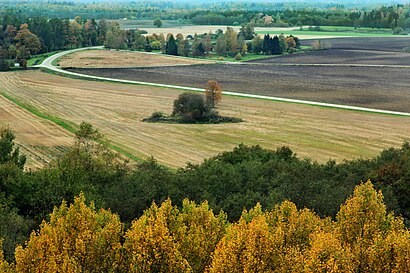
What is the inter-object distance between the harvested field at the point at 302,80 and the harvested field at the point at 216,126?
875 centimetres

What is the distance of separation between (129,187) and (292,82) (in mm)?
75549

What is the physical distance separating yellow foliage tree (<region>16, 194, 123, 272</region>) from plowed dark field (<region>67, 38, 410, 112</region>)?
2515 inches

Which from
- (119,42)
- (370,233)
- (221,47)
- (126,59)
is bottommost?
(126,59)

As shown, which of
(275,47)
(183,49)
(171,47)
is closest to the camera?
(183,49)

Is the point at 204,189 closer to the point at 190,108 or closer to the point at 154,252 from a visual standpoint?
the point at 154,252

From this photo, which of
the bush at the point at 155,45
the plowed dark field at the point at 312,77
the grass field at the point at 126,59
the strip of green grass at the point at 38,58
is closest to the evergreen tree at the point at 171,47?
the grass field at the point at 126,59

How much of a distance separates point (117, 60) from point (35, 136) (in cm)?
7833

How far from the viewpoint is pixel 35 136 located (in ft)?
219

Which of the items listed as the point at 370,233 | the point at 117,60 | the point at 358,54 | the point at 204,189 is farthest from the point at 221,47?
the point at 370,233

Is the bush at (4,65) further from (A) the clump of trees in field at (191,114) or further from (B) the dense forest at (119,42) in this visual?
(A) the clump of trees in field at (191,114)

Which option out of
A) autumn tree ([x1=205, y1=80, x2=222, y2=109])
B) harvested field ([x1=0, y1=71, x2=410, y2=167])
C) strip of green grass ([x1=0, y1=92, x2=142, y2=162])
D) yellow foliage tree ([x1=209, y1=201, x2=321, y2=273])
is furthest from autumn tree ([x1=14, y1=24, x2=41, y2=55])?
yellow foliage tree ([x1=209, y1=201, x2=321, y2=273])

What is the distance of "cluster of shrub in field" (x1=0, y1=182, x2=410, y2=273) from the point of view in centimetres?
2283

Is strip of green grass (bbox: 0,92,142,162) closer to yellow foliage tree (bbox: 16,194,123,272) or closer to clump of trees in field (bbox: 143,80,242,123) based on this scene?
clump of trees in field (bbox: 143,80,242,123)

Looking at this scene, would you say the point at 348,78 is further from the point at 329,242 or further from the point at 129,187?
the point at 329,242
